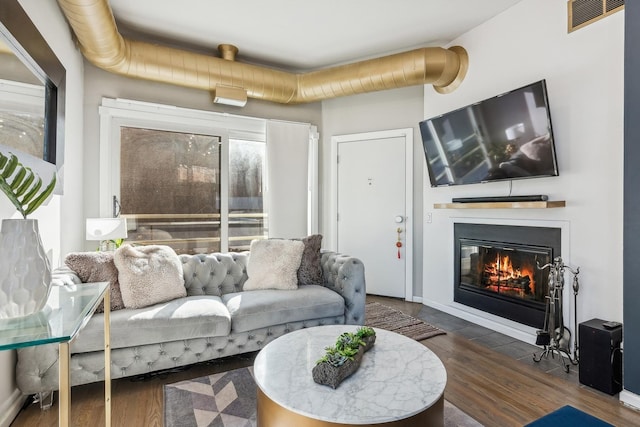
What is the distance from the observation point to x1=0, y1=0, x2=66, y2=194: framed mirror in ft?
5.41

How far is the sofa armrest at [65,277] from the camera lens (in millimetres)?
2042

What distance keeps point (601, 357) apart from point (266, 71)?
12.7 feet

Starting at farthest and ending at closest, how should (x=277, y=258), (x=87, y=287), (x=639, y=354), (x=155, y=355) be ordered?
1. (x=277, y=258)
2. (x=155, y=355)
3. (x=639, y=354)
4. (x=87, y=287)

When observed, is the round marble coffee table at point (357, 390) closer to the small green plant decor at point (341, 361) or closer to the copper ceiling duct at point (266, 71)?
the small green plant decor at point (341, 361)

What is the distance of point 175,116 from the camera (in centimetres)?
389

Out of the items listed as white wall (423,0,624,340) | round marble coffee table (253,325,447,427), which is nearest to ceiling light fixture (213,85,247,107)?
white wall (423,0,624,340)

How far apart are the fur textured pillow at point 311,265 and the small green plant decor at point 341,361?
4.27ft

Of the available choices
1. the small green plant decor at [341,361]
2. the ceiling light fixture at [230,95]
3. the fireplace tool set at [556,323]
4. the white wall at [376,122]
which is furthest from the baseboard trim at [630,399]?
the ceiling light fixture at [230,95]

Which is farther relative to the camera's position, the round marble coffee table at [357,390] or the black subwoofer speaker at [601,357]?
the black subwoofer speaker at [601,357]

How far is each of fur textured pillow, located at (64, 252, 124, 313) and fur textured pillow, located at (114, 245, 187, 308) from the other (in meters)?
0.04

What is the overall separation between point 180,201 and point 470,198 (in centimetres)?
312

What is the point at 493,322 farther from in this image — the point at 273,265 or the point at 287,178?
the point at 287,178

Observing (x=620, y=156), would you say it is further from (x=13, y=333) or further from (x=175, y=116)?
(x=175, y=116)

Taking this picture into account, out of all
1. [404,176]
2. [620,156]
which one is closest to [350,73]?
[404,176]
